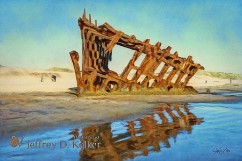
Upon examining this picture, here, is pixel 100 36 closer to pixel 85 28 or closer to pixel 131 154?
pixel 85 28

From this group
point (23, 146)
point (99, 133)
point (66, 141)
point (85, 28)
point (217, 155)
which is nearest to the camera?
point (217, 155)

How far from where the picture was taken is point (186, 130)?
17.2 feet

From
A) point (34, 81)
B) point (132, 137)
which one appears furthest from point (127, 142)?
point (34, 81)

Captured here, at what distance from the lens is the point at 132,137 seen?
4.54 meters

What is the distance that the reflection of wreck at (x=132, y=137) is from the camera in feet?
11.6

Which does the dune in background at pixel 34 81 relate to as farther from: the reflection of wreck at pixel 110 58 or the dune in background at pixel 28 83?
the reflection of wreck at pixel 110 58

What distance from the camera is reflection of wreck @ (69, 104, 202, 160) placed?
11.6 feet

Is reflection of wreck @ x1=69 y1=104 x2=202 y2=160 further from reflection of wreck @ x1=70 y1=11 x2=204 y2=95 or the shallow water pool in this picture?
reflection of wreck @ x1=70 y1=11 x2=204 y2=95

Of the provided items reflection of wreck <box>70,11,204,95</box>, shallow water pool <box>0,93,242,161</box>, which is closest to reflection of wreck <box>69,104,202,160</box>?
shallow water pool <box>0,93,242,161</box>

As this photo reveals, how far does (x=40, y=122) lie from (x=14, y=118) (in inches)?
29.5

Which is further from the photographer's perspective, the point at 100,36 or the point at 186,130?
the point at 100,36

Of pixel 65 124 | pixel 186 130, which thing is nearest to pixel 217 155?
pixel 186 130
